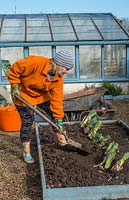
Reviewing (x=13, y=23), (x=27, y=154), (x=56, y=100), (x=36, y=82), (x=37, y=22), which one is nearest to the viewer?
(x=36, y=82)

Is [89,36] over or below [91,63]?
over

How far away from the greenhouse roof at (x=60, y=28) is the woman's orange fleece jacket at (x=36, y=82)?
5.10 m

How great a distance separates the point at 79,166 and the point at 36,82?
1.13m

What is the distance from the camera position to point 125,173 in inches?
162

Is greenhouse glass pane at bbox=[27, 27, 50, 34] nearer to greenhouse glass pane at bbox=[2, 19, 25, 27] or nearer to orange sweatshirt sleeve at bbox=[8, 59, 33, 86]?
greenhouse glass pane at bbox=[2, 19, 25, 27]

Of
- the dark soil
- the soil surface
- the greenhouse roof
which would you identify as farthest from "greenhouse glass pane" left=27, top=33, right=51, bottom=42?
the dark soil

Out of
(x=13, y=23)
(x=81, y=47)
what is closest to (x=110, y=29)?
(x=81, y=47)

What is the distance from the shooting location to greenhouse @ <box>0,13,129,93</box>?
9.69 m

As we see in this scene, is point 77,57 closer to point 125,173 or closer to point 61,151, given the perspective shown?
point 61,151

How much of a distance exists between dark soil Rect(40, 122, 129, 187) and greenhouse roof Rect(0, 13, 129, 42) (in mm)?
4675

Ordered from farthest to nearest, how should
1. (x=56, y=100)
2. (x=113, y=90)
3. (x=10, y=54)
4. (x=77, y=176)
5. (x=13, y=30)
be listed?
(x=13, y=30)
(x=10, y=54)
(x=113, y=90)
(x=56, y=100)
(x=77, y=176)

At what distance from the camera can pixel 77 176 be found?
13.2ft

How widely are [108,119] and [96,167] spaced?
293cm

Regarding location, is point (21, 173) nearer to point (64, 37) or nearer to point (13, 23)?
point (64, 37)
